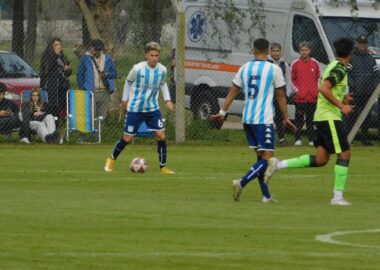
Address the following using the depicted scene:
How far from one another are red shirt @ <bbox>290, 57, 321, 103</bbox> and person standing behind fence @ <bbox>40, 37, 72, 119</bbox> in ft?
14.9

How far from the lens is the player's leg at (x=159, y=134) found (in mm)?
20359

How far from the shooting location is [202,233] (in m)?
12.6

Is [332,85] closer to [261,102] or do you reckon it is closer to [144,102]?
[261,102]

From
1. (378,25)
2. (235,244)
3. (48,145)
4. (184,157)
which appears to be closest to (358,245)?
(235,244)

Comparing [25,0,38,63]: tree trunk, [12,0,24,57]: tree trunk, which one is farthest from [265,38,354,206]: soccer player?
[25,0,38,63]: tree trunk

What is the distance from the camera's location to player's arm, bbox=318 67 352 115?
15.3m

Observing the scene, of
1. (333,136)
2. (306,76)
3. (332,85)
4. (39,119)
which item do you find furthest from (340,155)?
(39,119)

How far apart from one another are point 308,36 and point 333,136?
12.7 metres

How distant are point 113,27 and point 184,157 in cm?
677

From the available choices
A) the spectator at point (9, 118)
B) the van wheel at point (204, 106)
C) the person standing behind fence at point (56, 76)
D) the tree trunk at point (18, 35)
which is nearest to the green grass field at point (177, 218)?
the spectator at point (9, 118)

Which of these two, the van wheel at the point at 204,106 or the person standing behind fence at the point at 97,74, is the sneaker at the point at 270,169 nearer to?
the person standing behind fence at the point at 97,74

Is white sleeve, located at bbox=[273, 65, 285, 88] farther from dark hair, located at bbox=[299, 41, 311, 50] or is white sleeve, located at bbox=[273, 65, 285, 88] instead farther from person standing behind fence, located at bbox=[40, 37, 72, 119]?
person standing behind fence, located at bbox=[40, 37, 72, 119]

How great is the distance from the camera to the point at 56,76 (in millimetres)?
27703

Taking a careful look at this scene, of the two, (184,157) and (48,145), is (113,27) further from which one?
(184,157)
